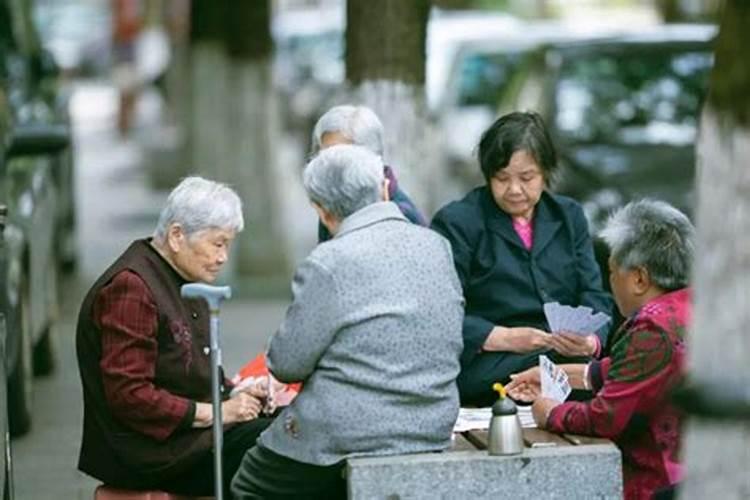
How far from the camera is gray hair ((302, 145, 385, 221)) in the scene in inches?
255

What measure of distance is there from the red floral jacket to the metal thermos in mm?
342

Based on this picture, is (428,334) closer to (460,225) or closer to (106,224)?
(460,225)

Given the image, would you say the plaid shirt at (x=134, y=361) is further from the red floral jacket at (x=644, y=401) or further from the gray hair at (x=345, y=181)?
the red floral jacket at (x=644, y=401)

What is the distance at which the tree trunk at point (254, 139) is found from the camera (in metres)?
16.4

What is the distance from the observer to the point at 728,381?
4680 millimetres

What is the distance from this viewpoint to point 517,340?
749cm

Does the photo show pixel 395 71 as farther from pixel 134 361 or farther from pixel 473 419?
pixel 134 361

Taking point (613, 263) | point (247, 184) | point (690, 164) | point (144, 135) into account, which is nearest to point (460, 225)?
point (613, 263)

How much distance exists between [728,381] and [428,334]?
1826 mm

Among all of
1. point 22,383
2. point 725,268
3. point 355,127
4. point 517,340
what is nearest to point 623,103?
point 22,383

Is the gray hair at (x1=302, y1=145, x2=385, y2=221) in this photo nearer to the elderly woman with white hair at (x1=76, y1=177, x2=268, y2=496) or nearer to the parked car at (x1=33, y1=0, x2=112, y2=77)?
the elderly woman with white hair at (x1=76, y1=177, x2=268, y2=496)

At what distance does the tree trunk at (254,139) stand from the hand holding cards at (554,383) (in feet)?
30.6

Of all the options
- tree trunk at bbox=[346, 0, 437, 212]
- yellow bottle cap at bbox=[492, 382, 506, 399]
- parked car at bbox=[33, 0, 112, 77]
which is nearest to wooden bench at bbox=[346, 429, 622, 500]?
yellow bottle cap at bbox=[492, 382, 506, 399]

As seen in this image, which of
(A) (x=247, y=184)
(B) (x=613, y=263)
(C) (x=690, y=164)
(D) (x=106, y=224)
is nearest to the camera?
(B) (x=613, y=263)
